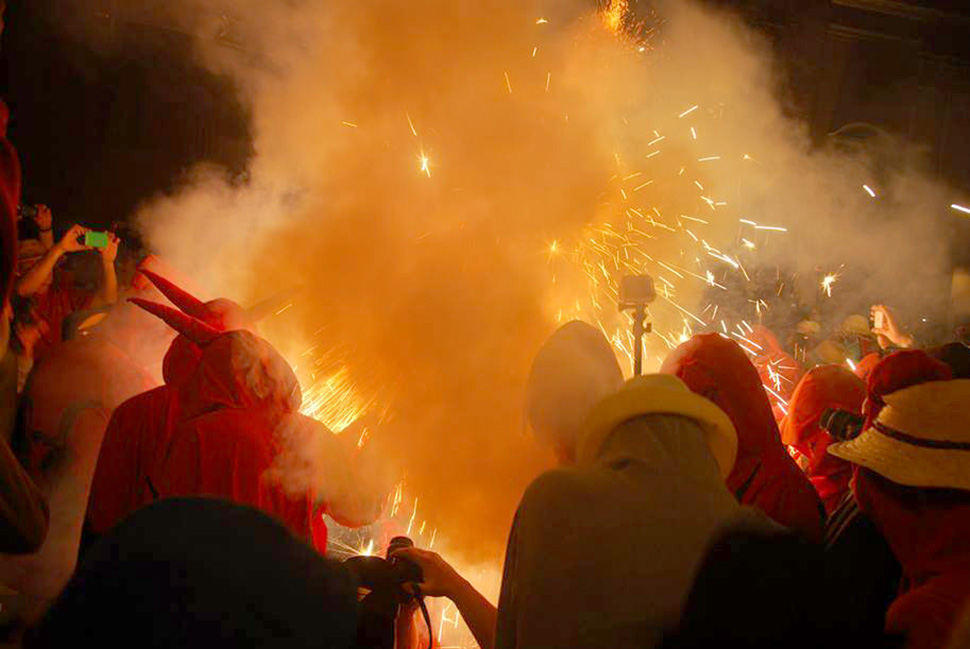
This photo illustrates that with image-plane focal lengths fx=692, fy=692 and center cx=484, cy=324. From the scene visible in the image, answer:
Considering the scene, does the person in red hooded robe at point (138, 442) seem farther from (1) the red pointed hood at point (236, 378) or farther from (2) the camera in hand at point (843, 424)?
(2) the camera in hand at point (843, 424)

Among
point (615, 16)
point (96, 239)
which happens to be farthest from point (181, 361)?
point (615, 16)

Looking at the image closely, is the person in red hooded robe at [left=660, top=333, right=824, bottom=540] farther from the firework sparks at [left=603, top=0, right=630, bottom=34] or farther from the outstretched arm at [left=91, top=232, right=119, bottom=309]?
the outstretched arm at [left=91, top=232, right=119, bottom=309]

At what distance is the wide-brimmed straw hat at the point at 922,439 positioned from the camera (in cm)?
179

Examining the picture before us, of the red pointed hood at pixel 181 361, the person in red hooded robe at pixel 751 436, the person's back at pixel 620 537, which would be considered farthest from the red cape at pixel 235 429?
the person in red hooded robe at pixel 751 436

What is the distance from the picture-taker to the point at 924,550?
1728 millimetres

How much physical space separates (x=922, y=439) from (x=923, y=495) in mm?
169

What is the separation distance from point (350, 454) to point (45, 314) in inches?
117

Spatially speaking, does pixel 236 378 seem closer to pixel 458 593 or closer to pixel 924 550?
pixel 458 593

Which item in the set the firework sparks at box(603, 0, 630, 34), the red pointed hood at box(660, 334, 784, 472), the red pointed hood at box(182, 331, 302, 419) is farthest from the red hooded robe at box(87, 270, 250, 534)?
the firework sparks at box(603, 0, 630, 34)

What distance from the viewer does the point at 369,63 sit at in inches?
162

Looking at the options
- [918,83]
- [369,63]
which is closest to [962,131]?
[918,83]

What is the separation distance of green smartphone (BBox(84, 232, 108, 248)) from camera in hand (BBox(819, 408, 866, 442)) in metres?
4.58

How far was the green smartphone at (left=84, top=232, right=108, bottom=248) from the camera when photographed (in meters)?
4.77

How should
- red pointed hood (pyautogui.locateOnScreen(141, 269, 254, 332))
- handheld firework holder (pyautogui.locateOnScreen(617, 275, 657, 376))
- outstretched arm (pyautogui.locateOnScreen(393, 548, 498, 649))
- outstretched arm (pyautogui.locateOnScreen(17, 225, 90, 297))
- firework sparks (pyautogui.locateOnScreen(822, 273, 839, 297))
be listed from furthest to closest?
firework sparks (pyautogui.locateOnScreen(822, 273, 839, 297)) → outstretched arm (pyautogui.locateOnScreen(17, 225, 90, 297)) → handheld firework holder (pyautogui.locateOnScreen(617, 275, 657, 376)) → red pointed hood (pyautogui.locateOnScreen(141, 269, 254, 332)) → outstretched arm (pyautogui.locateOnScreen(393, 548, 498, 649))
